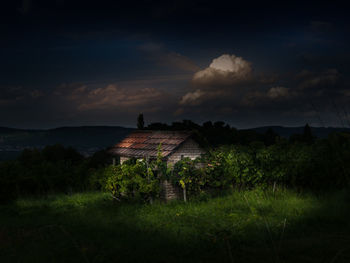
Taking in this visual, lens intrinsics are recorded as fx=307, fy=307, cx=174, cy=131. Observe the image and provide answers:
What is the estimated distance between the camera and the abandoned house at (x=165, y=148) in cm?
1245

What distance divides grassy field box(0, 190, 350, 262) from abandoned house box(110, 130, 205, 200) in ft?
3.53

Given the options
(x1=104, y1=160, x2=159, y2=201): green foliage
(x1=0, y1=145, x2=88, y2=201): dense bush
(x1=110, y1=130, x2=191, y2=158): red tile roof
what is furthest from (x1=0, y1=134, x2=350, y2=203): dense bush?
(x1=0, y1=145, x2=88, y2=201): dense bush

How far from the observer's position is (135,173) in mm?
12164

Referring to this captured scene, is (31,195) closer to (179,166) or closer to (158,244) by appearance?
(179,166)

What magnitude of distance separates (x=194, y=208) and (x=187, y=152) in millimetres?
3156

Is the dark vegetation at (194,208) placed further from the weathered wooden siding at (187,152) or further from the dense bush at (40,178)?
the weathered wooden siding at (187,152)

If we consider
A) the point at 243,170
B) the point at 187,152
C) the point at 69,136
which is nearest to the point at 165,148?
the point at 187,152

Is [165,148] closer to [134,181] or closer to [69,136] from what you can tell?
[134,181]

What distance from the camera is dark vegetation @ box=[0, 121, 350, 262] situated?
6008 millimetres

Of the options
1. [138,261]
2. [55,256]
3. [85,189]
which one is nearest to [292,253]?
[138,261]

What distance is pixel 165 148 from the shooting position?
41.8 feet

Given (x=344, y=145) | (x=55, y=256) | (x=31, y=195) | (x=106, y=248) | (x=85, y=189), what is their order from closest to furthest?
1. (x=55, y=256)
2. (x=106, y=248)
3. (x=344, y=145)
4. (x=31, y=195)
5. (x=85, y=189)

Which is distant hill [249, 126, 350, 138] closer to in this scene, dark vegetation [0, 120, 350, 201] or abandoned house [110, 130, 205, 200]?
dark vegetation [0, 120, 350, 201]

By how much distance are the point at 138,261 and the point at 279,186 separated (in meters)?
8.39
